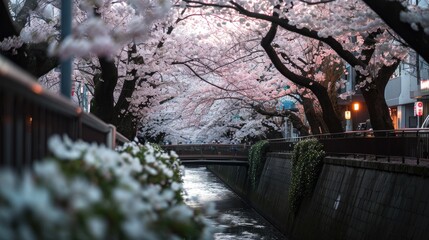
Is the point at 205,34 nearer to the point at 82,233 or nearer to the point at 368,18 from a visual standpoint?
the point at 368,18

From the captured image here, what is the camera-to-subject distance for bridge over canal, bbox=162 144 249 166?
42.0 metres

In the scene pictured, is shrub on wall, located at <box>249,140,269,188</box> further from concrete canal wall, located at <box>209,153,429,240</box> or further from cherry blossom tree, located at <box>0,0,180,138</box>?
cherry blossom tree, located at <box>0,0,180,138</box>

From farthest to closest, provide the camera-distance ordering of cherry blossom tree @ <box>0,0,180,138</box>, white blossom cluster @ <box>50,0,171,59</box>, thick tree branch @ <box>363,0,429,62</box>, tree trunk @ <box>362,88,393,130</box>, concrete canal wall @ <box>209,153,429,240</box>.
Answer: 1. tree trunk @ <box>362,88,393,130</box>
2. concrete canal wall @ <box>209,153,429,240</box>
3. cherry blossom tree @ <box>0,0,180,138</box>
4. thick tree branch @ <box>363,0,429,62</box>
5. white blossom cluster @ <box>50,0,171,59</box>

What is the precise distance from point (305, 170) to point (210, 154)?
18.7 m

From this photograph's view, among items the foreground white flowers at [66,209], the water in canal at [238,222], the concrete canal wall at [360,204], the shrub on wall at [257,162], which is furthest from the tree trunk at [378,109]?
the shrub on wall at [257,162]

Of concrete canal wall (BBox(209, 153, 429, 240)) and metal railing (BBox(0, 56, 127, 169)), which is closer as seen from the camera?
metal railing (BBox(0, 56, 127, 169))

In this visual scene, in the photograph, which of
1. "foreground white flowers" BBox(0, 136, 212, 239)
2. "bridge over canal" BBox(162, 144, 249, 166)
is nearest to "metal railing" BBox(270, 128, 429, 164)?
"foreground white flowers" BBox(0, 136, 212, 239)

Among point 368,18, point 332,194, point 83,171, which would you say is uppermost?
point 368,18

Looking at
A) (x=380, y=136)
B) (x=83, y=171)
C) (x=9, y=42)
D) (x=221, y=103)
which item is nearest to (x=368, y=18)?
(x=380, y=136)

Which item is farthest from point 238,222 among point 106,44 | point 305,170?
point 106,44

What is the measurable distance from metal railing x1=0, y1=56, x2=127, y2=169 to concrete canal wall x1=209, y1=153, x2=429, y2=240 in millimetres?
7384

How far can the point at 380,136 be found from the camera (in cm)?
1802

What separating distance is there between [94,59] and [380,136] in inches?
393

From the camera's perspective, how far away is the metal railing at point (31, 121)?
3.29 m
